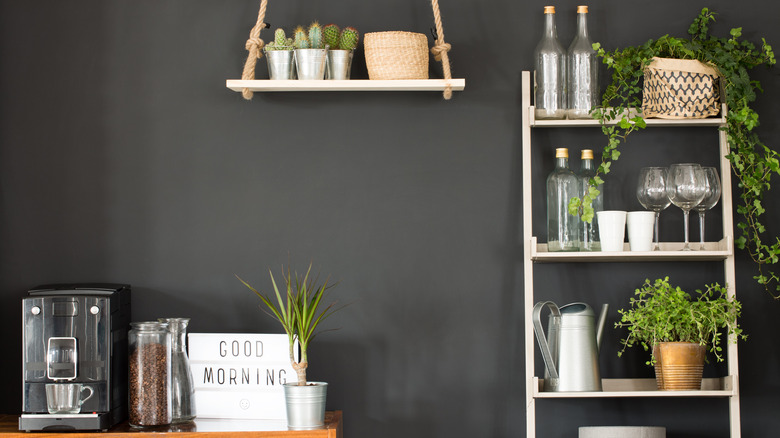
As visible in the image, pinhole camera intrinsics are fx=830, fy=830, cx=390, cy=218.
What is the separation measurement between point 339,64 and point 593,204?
927 mm

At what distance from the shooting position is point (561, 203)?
8.68 ft

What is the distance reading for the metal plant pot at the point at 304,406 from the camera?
93.8 inches

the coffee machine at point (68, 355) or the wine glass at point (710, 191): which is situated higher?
the wine glass at point (710, 191)

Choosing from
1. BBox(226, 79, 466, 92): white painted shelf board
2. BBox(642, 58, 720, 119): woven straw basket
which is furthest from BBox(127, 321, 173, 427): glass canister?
BBox(642, 58, 720, 119): woven straw basket

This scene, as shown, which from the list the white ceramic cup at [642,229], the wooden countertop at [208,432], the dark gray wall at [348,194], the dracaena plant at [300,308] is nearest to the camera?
the wooden countertop at [208,432]

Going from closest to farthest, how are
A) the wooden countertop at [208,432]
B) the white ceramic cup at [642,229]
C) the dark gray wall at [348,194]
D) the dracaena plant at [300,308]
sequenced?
the wooden countertop at [208,432], the dracaena plant at [300,308], the white ceramic cup at [642,229], the dark gray wall at [348,194]

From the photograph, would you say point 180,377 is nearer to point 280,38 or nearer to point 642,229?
point 280,38

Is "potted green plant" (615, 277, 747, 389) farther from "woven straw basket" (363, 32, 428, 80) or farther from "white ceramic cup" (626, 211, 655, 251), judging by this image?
"woven straw basket" (363, 32, 428, 80)

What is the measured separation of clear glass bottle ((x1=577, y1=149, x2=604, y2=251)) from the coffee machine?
147 cm

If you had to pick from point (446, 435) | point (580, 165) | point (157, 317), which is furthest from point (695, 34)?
point (157, 317)

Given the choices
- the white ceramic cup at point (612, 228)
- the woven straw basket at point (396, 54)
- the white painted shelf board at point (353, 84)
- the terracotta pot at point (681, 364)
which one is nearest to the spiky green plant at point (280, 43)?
the white painted shelf board at point (353, 84)

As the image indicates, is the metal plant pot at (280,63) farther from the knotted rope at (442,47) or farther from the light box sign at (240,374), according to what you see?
the light box sign at (240,374)

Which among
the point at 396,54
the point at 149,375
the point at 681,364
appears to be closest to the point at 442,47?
the point at 396,54

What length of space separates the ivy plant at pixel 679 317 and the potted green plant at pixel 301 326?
0.96 meters
